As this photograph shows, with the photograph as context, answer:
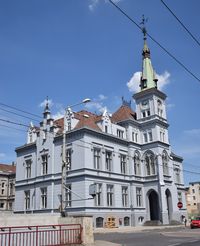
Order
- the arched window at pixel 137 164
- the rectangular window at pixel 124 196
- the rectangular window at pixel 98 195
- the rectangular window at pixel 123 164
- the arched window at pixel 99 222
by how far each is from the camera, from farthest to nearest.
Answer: the arched window at pixel 137 164 < the rectangular window at pixel 123 164 < the rectangular window at pixel 124 196 < the rectangular window at pixel 98 195 < the arched window at pixel 99 222

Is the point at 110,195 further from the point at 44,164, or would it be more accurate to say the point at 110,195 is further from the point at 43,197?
the point at 44,164

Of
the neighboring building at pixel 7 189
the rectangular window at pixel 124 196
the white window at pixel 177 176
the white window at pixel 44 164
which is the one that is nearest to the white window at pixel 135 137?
the rectangular window at pixel 124 196

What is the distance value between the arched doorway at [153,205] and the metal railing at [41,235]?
30.8m

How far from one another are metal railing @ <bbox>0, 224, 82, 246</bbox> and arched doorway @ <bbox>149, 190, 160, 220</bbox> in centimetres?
3084

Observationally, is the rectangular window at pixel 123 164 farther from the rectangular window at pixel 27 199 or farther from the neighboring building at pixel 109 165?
the rectangular window at pixel 27 199

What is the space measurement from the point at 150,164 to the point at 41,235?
3209 centimetres

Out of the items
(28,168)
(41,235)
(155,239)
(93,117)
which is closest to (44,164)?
(28,168)

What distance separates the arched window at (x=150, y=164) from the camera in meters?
46.3

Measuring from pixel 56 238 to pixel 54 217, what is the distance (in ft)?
6.90

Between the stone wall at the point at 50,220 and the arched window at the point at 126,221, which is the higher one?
the stone wall at the point at 50,220

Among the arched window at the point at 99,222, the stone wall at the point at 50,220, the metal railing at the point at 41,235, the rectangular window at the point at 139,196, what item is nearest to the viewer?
the metal railing at the point at 41,235

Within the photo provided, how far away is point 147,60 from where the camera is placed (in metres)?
54.1

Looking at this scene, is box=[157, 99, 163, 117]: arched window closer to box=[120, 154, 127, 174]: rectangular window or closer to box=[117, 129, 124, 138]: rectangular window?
box=[117, 129, 124, 138]: rectangular window

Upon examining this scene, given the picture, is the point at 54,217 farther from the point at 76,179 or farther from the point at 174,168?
the point at 174,168
